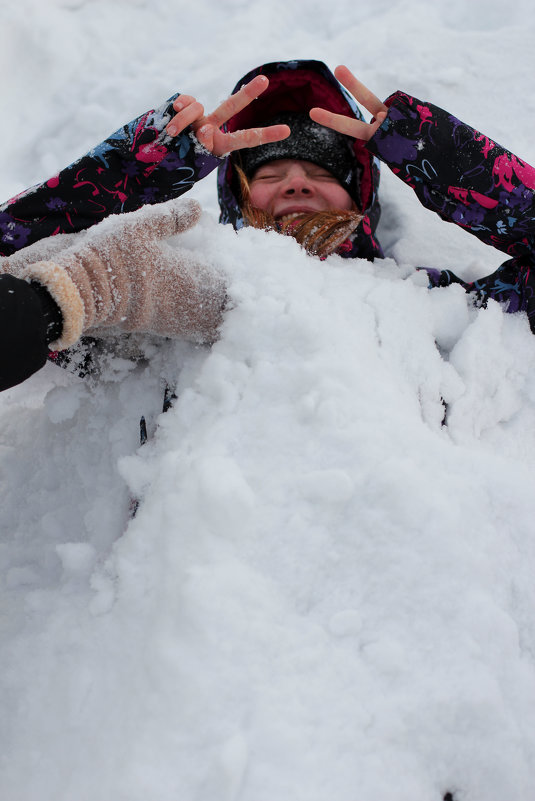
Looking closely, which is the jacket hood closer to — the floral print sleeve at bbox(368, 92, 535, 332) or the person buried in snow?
the person buried in snow

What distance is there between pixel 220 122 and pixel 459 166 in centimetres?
53

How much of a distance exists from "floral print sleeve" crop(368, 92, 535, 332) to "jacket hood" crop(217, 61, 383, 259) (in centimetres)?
25

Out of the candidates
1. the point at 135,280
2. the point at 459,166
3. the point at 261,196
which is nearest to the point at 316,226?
the point at 261,196

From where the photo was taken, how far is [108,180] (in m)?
1.10

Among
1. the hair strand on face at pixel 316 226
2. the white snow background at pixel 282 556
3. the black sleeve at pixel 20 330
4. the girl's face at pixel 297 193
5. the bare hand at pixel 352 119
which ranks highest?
the bare hand at pixel 352 119

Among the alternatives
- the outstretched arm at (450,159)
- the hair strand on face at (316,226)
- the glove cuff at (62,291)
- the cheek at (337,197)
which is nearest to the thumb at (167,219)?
the glove cuff at (62,291)

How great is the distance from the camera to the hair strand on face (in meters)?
1.26

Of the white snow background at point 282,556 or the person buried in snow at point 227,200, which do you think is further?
the person buried in snow at point 227,200

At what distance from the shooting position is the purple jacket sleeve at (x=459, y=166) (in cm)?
118

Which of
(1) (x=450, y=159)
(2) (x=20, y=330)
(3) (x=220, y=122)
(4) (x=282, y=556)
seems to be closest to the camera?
(2) (x=20, y=330)

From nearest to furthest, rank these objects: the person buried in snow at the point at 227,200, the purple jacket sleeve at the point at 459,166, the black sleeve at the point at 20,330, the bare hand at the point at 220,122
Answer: the black sleeve at the point at 20,330 < the person buried in snow at the point at 227,200 < the bare hand at the point at 220,122 < the purple jacket sleeve at the point at 459,166

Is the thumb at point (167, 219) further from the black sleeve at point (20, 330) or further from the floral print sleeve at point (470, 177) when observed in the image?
the floral print sleeve at point (470, 177)

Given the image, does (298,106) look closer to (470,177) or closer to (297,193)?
(297,193)

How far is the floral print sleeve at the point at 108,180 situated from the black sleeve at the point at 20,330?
0.47m
